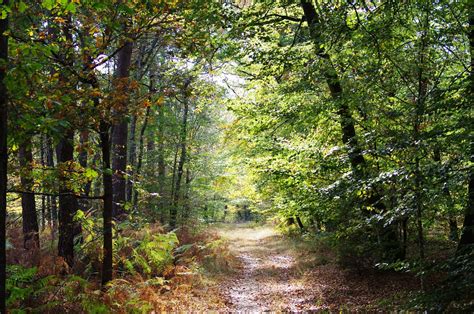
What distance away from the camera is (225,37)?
28.8ft

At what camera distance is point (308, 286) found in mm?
10648

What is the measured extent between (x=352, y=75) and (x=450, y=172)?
4.61 metres

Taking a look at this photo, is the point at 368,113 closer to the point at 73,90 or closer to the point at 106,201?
the point at 106,201

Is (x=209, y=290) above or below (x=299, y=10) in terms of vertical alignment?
below

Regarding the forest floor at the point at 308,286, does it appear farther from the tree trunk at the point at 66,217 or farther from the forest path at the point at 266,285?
the tree trunk at the point at 66,217

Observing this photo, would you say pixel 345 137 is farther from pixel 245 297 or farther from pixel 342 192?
pixel 245 297

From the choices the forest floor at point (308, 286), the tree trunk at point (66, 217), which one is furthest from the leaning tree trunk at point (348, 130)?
the tree trunk at point (66, 217)

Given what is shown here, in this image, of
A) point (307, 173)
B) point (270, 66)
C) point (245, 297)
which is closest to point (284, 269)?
point (245, 297)

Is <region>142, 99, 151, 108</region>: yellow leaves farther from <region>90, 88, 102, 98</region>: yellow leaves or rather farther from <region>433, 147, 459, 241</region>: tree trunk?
<region>433, 147, 459, 241</region>: tree trunk

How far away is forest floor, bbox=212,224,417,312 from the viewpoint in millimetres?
8552

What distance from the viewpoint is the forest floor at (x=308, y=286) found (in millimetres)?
8552

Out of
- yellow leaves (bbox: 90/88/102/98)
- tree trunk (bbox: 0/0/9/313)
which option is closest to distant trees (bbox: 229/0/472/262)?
yellow leaves (bbox: 90/88/102/98)

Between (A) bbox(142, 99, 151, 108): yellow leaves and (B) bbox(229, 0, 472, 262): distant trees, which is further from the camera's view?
(A) bbox(142, 99, 151, 108): yellow leaves

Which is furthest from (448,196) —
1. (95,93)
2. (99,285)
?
(99,285)
